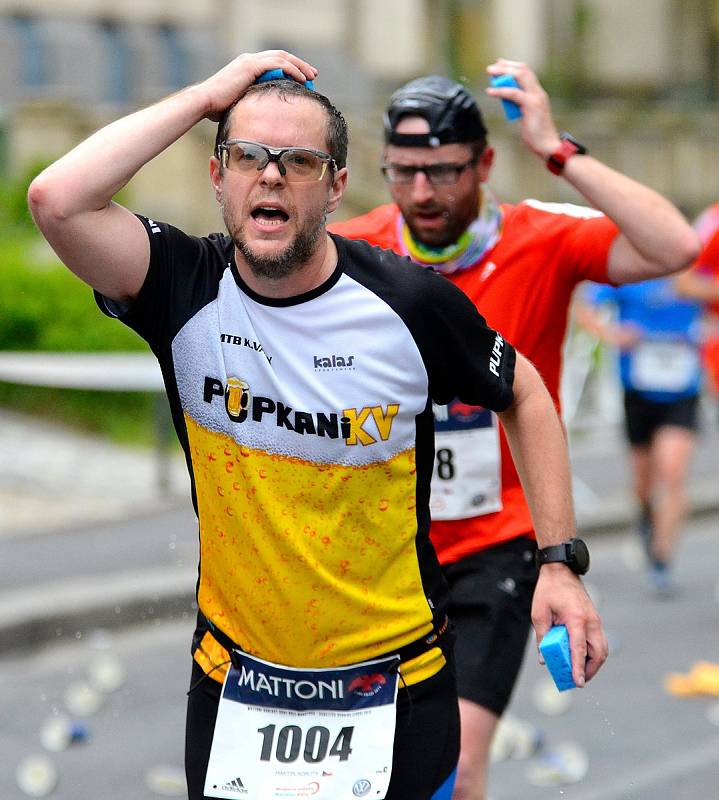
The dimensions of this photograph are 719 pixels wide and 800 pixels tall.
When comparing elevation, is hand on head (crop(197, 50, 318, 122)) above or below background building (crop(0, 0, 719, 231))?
above

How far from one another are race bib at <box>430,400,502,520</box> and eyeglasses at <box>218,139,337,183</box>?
4.43 feet

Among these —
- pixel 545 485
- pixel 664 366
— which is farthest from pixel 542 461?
pixel 664 366

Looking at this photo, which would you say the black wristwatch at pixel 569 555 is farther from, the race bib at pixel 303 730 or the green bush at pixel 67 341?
the green bush at pixel 67 341

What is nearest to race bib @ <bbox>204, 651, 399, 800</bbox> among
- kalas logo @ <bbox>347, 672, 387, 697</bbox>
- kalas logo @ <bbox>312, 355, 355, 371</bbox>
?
kalas logo @ <bbox>347, 672, 387, 697</bbox>

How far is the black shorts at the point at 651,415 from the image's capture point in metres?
8.94

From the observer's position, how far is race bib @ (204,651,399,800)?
3.21 metres

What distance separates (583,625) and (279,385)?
0.74 metres

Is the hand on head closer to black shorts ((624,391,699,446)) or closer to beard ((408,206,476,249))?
beard ((408,206,476,249))

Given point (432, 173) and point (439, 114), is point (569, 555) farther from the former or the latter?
point (439, 114)

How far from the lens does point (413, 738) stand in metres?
3.27

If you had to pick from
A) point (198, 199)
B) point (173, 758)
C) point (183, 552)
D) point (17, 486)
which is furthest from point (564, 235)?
point (198, 199)

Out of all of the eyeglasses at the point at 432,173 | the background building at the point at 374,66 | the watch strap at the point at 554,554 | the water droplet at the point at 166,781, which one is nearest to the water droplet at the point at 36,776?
the water droplet at the point at 166,781

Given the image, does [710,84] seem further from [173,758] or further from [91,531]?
[173,758]

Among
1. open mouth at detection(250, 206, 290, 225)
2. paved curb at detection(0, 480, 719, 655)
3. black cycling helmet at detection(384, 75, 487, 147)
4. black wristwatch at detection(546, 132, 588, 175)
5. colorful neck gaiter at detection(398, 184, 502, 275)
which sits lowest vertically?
paved curb at detection(0, 480, 719, 655)
